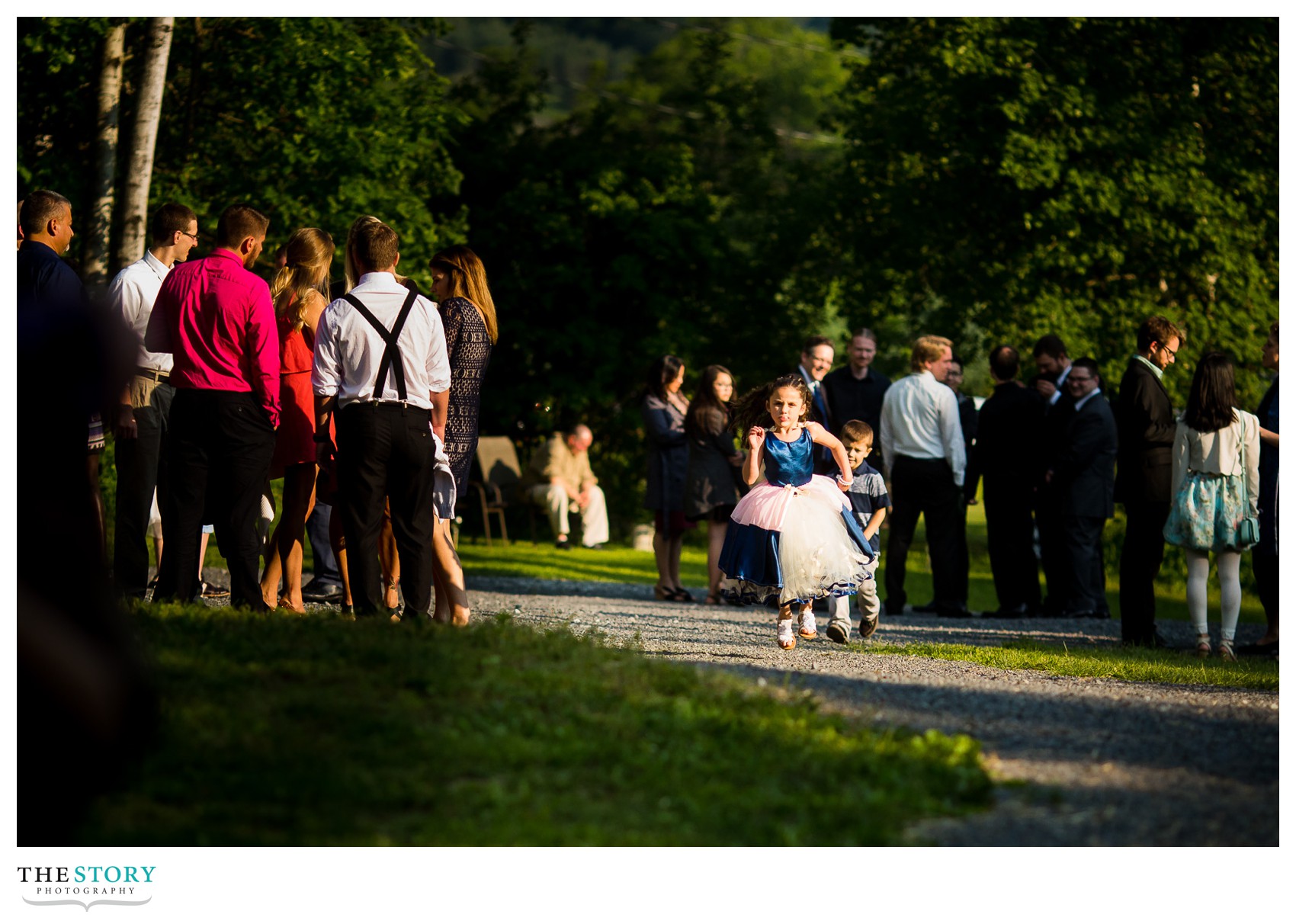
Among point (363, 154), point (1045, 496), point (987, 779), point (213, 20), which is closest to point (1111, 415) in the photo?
point (1045, 496)

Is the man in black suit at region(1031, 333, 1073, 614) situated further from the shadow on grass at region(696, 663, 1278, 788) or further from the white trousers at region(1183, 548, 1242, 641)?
the shadow on grass at region(696, 663, 1278, 788)

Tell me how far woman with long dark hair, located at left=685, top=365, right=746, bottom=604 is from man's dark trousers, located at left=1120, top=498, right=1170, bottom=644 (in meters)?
3.76

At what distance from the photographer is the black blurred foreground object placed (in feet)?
14.1

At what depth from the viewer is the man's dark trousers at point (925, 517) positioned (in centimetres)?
1277

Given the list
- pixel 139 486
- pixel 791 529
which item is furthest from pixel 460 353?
pixel 791 529

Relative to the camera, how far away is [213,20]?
59.2 feet

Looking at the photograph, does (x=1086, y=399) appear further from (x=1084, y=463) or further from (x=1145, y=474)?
(x=1145, y=474)

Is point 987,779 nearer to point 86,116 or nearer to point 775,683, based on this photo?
point 775,683

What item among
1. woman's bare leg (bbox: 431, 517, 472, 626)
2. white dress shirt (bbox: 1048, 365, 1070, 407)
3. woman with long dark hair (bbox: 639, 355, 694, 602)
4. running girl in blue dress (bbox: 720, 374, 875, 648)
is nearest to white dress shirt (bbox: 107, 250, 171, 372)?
woman's bare leg (bbox: 431, 517, 472, 626)

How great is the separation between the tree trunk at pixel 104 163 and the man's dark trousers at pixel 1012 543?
10057mm

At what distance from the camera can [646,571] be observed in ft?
63.6

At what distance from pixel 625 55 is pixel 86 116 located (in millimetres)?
102461

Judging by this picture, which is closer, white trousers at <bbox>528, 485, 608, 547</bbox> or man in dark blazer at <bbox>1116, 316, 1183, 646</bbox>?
man in dark blazer at <bbox>1116, 316, 1183, 646</bbox>

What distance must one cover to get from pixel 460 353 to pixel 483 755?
360 centimetres
